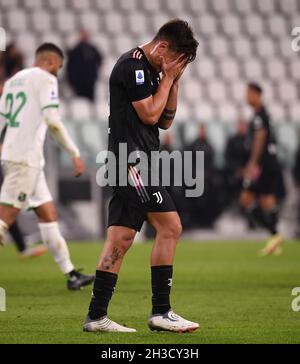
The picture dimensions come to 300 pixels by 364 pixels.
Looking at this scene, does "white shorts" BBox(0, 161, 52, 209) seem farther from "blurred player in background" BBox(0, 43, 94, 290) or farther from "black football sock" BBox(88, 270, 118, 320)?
"black football sock" BBox(88, 270, 118, 320)

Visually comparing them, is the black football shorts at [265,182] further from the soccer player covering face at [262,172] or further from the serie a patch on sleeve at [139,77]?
the serie a patch on sleeve at [139,77]

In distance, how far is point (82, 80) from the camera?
18094mm

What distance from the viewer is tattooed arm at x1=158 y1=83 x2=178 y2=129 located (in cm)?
608

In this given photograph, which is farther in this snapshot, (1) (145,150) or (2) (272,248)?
(2) (272,248)

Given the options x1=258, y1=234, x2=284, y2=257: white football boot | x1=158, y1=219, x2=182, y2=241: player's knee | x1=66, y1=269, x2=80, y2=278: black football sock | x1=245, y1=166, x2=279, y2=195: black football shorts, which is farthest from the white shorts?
x1=245, y1=166, x2=279, y2=195: black football shorts

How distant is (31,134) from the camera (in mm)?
8742

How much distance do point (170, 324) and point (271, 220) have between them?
739 centimetres

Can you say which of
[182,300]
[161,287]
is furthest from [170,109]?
[182,300]

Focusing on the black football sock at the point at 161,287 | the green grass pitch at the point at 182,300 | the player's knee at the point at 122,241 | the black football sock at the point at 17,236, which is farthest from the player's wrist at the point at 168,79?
the black football sock at the point at 17,236

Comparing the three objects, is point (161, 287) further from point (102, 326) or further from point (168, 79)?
point (168, 79)

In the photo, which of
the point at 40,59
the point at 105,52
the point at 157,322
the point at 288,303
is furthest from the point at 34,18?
the point at 157,322

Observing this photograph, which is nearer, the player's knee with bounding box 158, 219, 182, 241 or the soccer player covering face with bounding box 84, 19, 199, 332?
the soccer player covering face with bounding box 84, 19, 199, 332

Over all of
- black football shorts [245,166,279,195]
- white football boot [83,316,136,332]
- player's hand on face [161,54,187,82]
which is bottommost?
white football boot [83,316,136,332]

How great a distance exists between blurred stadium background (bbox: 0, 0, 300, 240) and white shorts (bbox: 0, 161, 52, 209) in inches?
308
